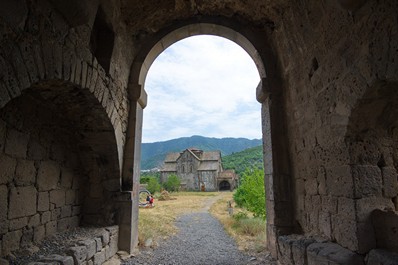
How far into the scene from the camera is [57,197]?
4.10 metres

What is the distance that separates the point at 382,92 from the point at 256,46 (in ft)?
10.2

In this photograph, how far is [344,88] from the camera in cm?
296

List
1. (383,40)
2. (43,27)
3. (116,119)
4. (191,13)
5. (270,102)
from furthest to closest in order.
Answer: (191,13)
(270,102)
(116,119)
(43,27)
(383,40)

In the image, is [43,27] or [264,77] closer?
[43,27]

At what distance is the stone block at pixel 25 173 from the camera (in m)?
3.30

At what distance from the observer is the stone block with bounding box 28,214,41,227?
3.44 metres

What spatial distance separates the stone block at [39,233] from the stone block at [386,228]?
166 inches

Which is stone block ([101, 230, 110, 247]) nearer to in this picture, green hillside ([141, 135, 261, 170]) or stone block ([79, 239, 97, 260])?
stone block ([79, 239, 97, 260])

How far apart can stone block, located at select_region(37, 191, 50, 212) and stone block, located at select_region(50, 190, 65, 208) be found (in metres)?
0.11

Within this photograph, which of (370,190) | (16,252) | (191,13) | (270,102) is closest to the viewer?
(370,190)

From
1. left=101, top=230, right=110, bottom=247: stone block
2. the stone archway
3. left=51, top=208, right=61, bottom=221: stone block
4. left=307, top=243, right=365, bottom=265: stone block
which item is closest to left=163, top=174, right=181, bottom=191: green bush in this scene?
the stone archway

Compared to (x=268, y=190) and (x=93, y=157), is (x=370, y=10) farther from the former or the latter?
(x=93, y=157)

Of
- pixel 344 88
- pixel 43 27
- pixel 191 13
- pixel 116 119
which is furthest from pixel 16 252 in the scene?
pixel 191 13

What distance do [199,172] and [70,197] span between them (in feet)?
106
